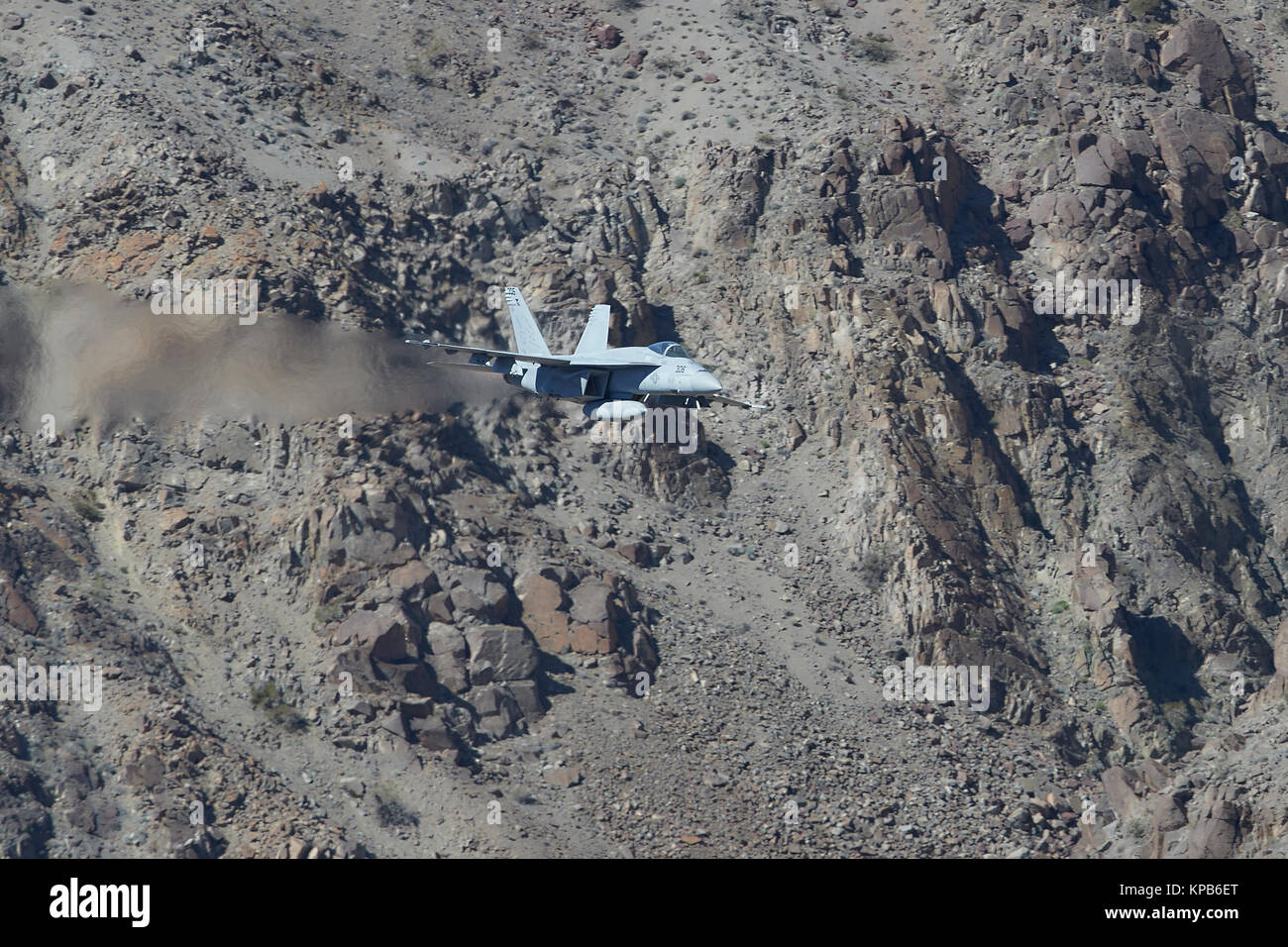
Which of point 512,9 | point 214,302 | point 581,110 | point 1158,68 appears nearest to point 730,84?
point 581,110

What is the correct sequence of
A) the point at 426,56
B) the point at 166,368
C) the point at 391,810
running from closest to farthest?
the point at 391,810 < the point at 166,368 < the point at 426,56

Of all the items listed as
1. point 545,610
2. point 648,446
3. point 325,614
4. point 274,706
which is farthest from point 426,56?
point 274,706

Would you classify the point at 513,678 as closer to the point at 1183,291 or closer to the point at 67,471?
the point at 67,471

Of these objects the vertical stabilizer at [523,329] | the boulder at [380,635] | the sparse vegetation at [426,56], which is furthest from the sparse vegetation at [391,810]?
the sparse vegetation at [426,56]

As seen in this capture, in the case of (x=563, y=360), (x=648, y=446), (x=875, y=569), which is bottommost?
(x=875, y=569)

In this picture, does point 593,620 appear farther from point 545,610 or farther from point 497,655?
point 497,655

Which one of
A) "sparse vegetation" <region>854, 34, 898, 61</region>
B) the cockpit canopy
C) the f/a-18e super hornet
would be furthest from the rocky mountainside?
the cockpit canopy

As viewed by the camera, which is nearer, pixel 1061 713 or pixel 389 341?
pixel 1061 713
